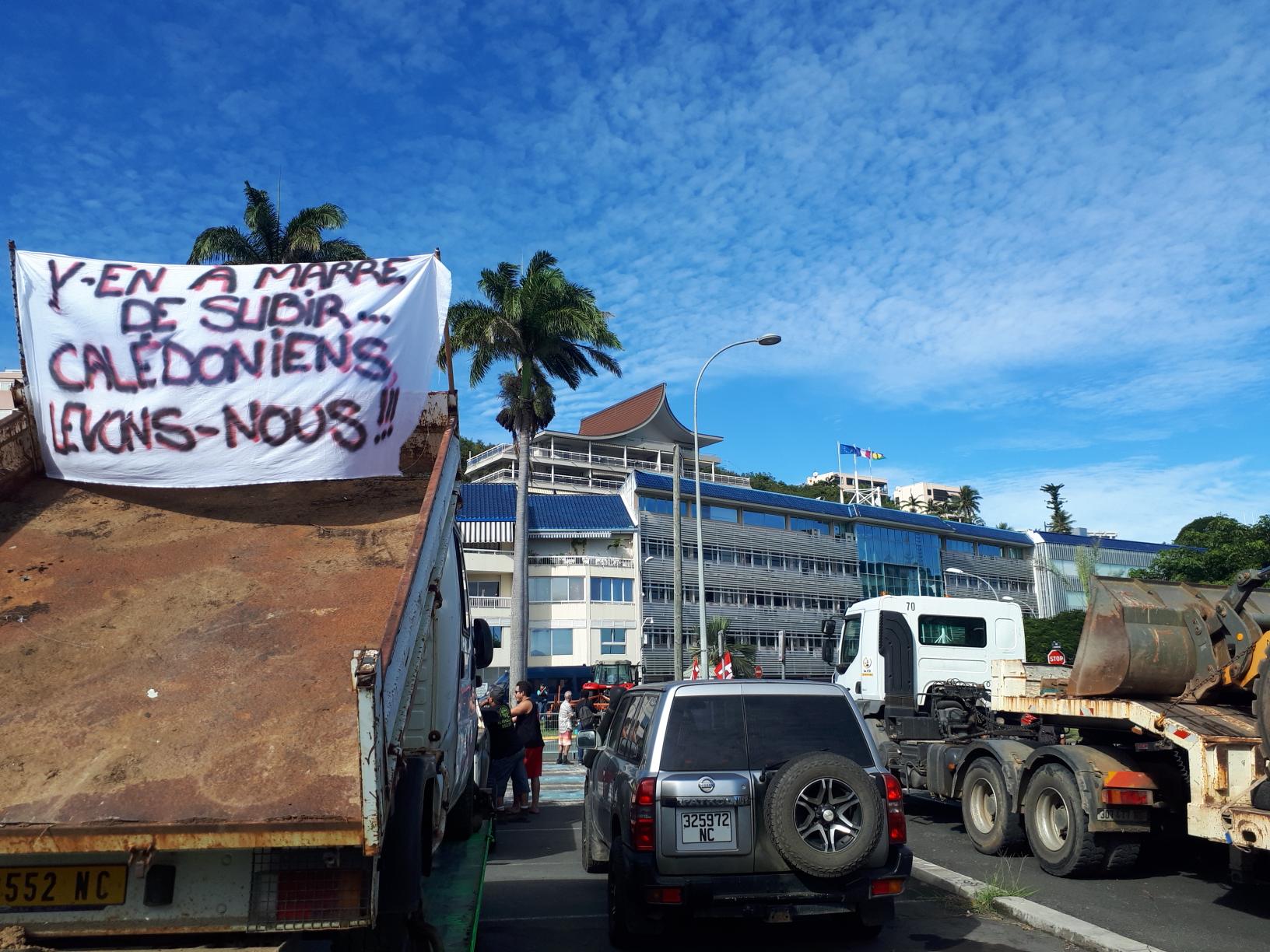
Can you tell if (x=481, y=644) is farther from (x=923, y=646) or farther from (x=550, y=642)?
(x=550, y=642)

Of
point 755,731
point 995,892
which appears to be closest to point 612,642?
point 995,892

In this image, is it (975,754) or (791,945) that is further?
(975,754)

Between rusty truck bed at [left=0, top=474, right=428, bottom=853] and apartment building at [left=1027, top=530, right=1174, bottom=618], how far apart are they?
72944 millimetres

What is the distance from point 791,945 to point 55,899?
463cm

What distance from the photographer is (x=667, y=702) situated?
6.30 meters

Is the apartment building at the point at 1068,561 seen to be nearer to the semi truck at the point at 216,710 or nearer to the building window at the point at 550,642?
the building window at the point at 550,642

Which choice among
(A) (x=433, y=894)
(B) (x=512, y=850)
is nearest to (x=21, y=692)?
(A) (x=433, y=894)

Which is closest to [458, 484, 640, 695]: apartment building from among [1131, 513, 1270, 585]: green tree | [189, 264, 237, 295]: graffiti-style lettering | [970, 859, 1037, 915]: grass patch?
[1131, 513, 1270, 585]: green tree

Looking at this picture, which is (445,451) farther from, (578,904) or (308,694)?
(578,904)

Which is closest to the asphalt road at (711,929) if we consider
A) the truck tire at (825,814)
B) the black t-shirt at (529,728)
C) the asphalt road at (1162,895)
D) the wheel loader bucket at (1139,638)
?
the asphalt road at (1162,895)

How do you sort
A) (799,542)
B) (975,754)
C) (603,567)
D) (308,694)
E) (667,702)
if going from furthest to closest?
(799,542)
(603,567)
(975,754)
(667,702)
(308,694)

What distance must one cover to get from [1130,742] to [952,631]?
6.15 m

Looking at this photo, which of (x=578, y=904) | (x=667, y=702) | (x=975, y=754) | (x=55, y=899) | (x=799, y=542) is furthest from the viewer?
(x=799, y=542)

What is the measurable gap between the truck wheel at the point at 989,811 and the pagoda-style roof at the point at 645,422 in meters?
67.2
